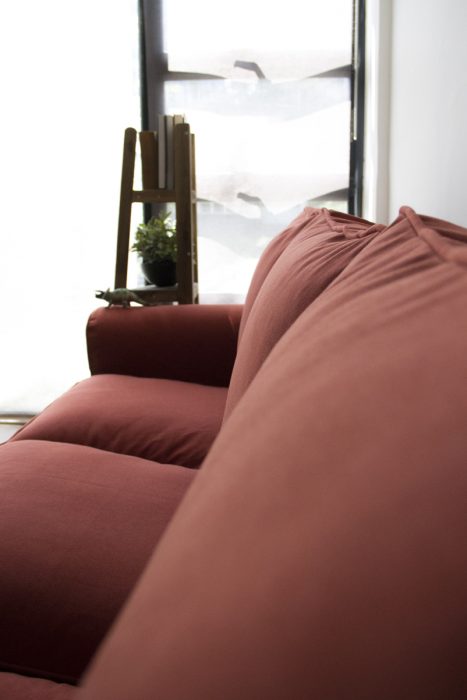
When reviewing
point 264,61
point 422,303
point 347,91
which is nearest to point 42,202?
point 264,61

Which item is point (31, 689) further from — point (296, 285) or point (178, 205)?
point (178, 205)

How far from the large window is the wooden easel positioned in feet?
1.75

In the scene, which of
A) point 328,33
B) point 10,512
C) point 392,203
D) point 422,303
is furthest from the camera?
point 328,33

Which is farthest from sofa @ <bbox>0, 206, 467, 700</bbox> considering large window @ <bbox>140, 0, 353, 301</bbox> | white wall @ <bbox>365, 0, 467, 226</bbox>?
large window @ <bbox>140, 0, 353, 301</bbox>

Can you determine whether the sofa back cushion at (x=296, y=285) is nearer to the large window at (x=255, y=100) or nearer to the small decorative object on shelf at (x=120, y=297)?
the small decorative object on shelf at (x=120, y=297)

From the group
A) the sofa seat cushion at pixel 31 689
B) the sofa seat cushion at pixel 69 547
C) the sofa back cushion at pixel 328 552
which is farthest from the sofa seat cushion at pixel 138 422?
the sofa back cushion at pixel 328 552

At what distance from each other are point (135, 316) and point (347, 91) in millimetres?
1620

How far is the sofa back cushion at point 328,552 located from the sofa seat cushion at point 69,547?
63 cm

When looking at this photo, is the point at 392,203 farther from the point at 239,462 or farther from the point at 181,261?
the point at 239,462

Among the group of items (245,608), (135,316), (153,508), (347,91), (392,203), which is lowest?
(153,508)

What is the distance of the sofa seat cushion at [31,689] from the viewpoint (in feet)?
2.59

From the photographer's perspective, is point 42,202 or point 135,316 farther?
point 42,202

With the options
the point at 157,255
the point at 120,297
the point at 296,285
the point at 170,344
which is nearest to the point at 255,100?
the point at 157,255

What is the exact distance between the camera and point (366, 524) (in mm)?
250
